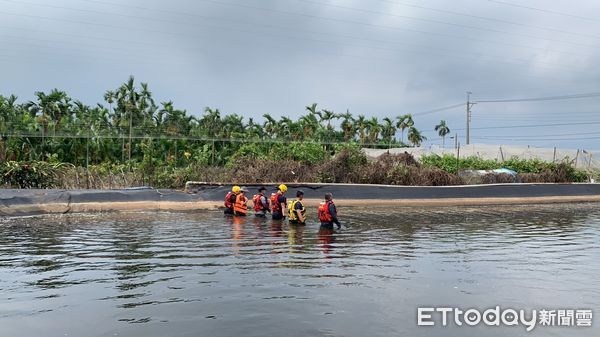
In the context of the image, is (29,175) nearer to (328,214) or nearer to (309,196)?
(309,196)

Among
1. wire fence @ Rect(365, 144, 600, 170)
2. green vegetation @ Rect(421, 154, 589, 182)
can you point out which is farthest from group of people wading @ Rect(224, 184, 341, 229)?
wire fence @ Rect(365, 144, 600, 170)

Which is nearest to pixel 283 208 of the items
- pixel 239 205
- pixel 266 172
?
pixel 239 205

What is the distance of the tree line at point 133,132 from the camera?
34.4 m

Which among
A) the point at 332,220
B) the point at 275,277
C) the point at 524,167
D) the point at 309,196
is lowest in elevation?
the point at 275,277

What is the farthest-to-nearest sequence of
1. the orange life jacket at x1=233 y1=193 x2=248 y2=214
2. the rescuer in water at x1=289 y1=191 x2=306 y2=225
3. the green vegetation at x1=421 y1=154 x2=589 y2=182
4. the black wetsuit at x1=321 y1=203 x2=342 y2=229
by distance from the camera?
the green vegetation at x1=421 y1=154 x2=589 y2=182 < the orange life jacket at x1=233 y1=193 x2=248 y2=214 < the rescuer in water at x1=289 y1=191 x2=306 y2=225 < the black wetsuit at x1=321 y1=203 x2=342 y2=229

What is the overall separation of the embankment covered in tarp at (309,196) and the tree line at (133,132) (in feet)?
18.9

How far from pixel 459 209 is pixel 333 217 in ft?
39.6

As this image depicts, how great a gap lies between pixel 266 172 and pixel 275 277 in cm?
1973

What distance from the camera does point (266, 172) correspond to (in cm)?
2920

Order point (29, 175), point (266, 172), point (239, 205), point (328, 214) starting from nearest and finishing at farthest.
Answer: point (328, 214) < point (239, 205) < point (29, 175) < point (266, 172)

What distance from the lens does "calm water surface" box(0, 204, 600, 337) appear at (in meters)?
6.94

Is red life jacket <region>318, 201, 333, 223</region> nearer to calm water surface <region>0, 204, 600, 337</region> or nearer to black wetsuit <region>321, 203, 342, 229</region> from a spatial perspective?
black wetsuit <region>321, 203, 342, 229</region>

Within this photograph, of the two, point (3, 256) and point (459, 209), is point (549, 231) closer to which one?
point (459, 209)

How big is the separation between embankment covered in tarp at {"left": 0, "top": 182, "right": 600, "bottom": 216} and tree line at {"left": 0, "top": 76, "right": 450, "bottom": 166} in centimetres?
576
